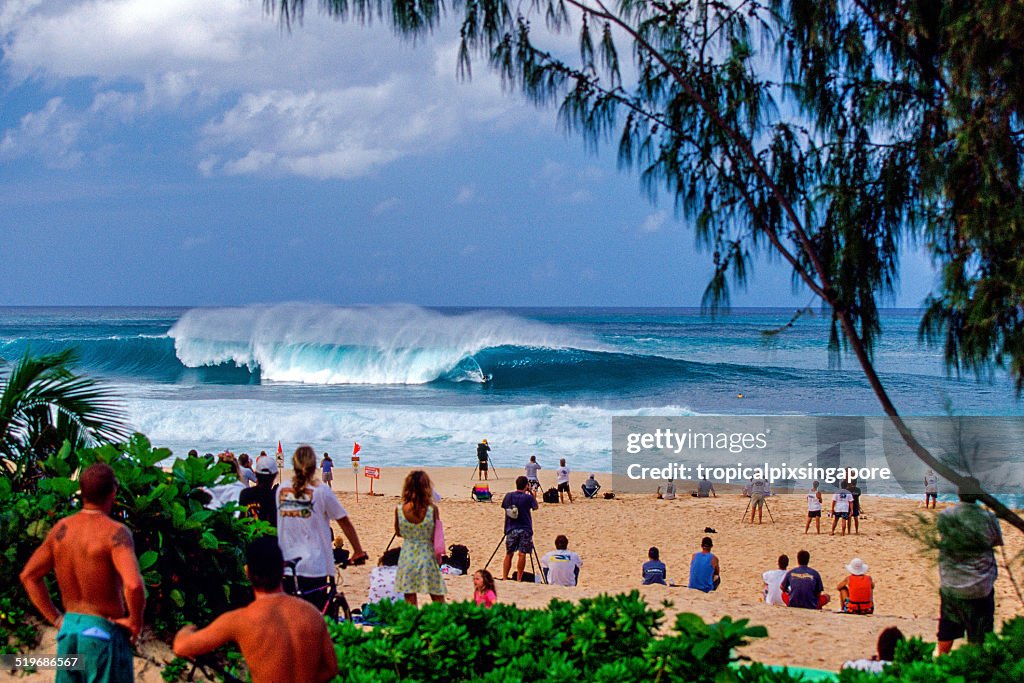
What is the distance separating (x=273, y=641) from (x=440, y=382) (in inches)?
1711

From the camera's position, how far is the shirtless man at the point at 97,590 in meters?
3.62

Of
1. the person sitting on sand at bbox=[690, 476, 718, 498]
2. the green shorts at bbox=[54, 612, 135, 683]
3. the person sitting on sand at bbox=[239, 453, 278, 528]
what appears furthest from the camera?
the person sitting on sand at bbox=[690, 476, 718, 498]

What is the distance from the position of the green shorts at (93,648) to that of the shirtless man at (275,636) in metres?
0.91

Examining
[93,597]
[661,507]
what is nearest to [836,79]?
[93,597]

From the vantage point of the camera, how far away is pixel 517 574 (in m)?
10.9

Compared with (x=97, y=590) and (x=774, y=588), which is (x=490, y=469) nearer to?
(x=774, y=588)

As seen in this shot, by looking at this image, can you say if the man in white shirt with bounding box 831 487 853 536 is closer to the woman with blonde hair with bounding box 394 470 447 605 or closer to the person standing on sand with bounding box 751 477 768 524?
the person standing on sand with bounding box 751 477 768 524

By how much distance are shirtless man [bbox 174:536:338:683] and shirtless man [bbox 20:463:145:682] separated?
33.5 inches

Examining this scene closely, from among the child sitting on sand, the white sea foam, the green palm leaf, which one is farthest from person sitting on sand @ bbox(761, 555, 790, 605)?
the white sea foam

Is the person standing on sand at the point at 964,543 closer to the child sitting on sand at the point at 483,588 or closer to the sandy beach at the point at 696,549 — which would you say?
the sandy beach at the point at 696,549

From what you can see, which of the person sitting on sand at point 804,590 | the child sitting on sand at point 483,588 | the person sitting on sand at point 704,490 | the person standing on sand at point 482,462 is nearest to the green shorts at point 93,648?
the child sitting on sand at point 483,588

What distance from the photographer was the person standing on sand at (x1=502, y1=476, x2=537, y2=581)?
10539mm

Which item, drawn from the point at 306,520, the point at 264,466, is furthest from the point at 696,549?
the point at 306,520

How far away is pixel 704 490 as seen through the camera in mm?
20219
